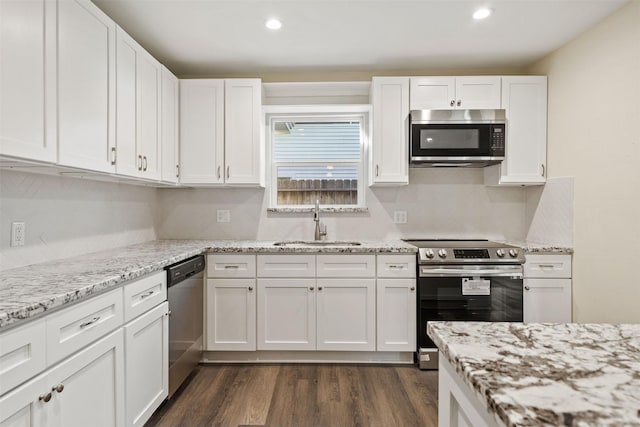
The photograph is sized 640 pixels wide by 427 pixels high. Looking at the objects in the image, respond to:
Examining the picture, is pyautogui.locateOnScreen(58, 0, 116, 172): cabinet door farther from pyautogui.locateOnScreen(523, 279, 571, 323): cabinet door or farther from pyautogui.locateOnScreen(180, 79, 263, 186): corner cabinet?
pyautogui.locateOnScreen(523, 279, 571, 323): cabinet door

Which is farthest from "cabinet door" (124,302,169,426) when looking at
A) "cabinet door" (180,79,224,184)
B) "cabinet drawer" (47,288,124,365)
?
"cabinet door" (180,79,224,184)

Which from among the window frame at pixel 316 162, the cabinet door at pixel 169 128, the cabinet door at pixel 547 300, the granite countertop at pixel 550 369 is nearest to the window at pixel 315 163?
the window frame at pixel 316 162

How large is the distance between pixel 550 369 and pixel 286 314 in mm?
2196

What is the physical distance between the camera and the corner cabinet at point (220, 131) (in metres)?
2.91

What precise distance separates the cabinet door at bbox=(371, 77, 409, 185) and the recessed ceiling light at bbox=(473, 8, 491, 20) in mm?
718

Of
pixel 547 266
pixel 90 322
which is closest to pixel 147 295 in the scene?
pixel 90 322

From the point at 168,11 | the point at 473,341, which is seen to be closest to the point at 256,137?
the point at 168,11

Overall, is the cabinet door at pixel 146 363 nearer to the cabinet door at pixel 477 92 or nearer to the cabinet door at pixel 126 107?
the cabinet door at pixel 126 107

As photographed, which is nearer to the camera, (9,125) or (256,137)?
(9,125)

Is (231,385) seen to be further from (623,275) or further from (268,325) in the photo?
(623,275)

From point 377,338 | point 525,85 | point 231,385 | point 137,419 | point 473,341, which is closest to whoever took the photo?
point 473,341

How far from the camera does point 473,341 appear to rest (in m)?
0.79

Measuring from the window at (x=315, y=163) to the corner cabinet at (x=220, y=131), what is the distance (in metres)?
0.41

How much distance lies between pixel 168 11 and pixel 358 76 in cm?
165
